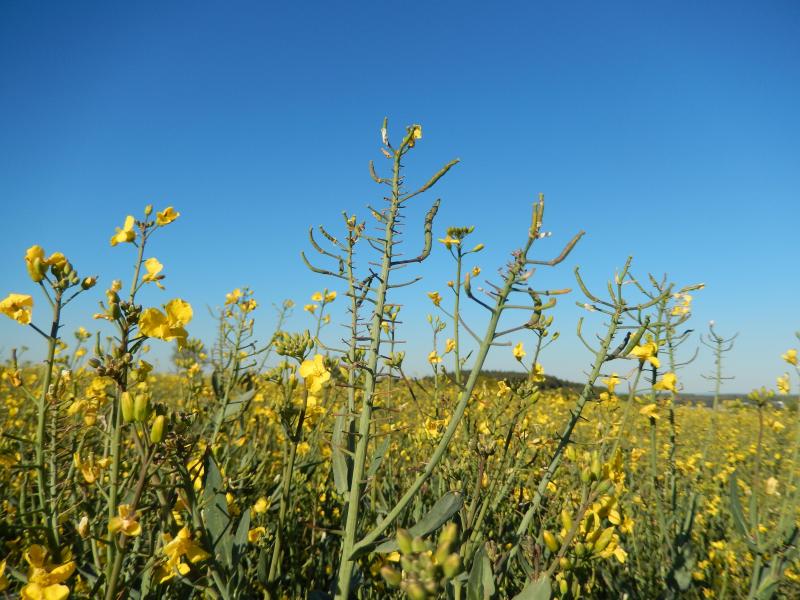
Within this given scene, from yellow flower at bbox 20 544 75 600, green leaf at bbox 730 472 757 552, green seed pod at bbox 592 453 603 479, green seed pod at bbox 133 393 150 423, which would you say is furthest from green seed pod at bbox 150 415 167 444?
green leaf at bbox 730 472 757 552

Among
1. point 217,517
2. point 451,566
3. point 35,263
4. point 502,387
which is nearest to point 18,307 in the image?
point 35,263

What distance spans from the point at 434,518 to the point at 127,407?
2.53ft

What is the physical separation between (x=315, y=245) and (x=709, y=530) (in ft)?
16.4

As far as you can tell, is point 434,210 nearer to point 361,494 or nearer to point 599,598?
point 361,494

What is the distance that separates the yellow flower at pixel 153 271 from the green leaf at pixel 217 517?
0.67 m

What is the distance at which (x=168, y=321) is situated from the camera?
1149 millimetres

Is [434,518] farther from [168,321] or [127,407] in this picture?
[168,321]

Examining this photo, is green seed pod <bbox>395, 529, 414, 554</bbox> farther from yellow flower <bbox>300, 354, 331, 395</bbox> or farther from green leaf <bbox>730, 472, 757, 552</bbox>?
green leaf <bbox>730, 472, 757, 552</bbox>

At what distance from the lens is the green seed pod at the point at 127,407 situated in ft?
3.03

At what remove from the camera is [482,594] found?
3.70ft

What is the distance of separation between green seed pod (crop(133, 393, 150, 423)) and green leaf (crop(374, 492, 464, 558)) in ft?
2.12

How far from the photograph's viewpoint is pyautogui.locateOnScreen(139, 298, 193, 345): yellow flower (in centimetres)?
108

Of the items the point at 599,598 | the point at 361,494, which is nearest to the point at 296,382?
the point at 361,494

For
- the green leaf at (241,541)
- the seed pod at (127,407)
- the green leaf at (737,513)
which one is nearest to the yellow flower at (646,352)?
the green leaf at (737,513)
